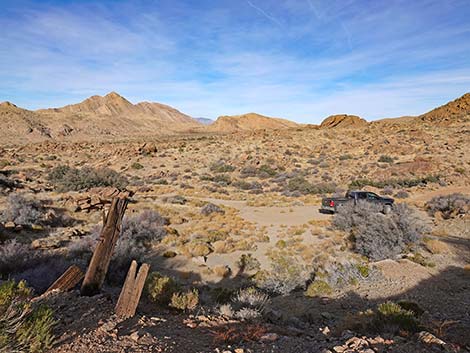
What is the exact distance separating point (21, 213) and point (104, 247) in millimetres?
10947

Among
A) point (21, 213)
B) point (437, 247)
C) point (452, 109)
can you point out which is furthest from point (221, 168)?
point (452, 109)

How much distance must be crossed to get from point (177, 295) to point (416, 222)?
1166 cm

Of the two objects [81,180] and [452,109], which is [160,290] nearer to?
[81,180]

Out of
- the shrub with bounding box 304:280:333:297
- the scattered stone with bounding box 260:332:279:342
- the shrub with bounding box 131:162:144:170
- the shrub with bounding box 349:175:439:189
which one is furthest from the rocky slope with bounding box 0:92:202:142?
the scattered stone with bounding box 260:332:279:342

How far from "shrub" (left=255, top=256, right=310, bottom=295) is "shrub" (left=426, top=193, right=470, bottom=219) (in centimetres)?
1216

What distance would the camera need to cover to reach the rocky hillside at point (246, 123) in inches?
5106

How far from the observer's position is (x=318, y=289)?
8766mm

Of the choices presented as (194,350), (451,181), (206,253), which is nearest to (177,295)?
(194,350)

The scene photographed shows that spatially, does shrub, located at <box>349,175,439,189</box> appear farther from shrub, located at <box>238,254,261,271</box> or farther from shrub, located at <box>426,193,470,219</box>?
shrub, located at <box>238,254,261,271</box>

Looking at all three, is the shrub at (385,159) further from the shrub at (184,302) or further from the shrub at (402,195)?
the shrub at (184,302)

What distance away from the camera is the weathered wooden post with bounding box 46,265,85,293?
5.96 m

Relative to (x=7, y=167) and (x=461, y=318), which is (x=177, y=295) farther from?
(x=7, y=167)

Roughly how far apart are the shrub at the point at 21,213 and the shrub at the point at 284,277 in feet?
35.5

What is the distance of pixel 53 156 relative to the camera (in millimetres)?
44000
